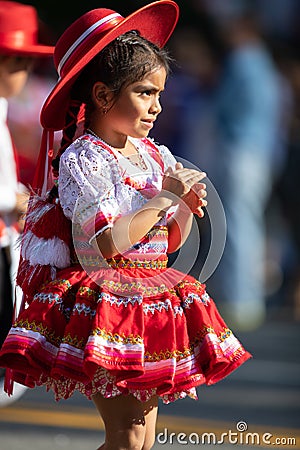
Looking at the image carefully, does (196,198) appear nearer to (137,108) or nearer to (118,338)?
(137,108)

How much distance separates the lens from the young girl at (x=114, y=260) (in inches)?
133

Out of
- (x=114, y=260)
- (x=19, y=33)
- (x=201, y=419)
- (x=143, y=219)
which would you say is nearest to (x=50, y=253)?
(x=114, y=260)

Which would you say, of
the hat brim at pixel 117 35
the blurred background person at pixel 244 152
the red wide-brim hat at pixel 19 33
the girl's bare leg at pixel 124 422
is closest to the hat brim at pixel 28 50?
the red wide-brim hat at pixel 19 33

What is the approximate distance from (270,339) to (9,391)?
451cm

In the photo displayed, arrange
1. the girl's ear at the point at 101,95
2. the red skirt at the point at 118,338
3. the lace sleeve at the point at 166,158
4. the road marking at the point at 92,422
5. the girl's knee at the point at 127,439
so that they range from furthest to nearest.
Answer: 1. the road marking at the point at 92,422
2. the lace sleeve at the point at 166,158
3. the girl's ear at the point at 101,95
4. the girl's knee at the point at 127,439
5. the red skirt at the point at 118,338

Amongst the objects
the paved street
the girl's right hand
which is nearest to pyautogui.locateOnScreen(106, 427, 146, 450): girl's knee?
the girl's right hand

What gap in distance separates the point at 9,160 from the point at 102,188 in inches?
64.0

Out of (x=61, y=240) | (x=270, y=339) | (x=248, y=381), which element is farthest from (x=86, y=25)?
(x=270, y=339)

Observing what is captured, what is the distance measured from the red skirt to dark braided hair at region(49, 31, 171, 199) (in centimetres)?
40

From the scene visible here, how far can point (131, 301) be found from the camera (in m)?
3.43

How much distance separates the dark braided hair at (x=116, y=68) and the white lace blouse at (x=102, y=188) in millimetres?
142

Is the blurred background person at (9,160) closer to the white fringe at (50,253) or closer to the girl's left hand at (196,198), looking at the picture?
the white fringe at (50,253)

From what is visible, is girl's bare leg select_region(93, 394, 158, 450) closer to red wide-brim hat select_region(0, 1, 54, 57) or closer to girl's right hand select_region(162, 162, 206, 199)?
girl's right hand select_region(162, 162, 206, 199)

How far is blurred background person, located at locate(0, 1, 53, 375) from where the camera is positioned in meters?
4.95
